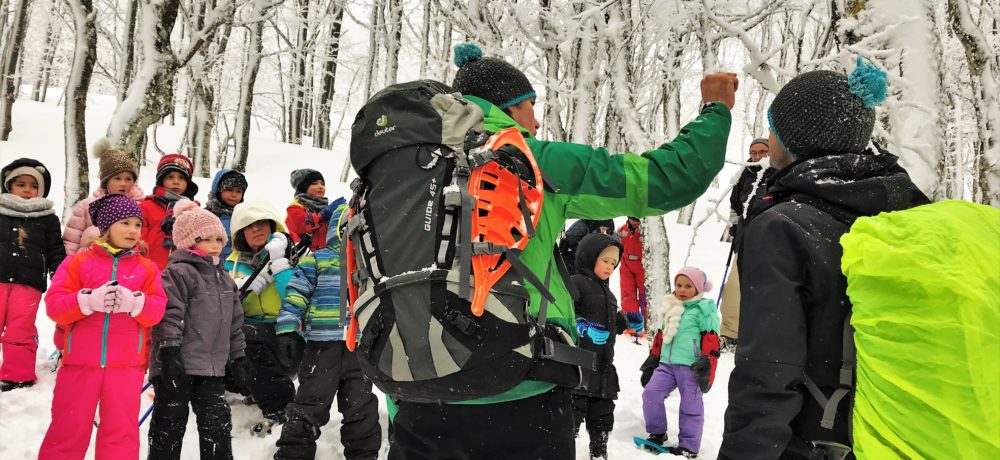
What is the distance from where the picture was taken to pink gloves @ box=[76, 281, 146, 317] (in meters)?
3.69

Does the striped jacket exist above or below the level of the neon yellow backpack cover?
below

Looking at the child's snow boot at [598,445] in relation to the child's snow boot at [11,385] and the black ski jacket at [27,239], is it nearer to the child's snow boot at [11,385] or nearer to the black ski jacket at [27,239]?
the child's snow boot at [11,385]

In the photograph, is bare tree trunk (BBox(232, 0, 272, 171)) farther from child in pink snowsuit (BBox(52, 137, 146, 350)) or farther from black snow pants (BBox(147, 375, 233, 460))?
black snow pants (BBox(147, 375, 233, 460))

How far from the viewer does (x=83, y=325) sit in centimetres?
378

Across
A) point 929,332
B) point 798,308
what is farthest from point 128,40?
point 929,332

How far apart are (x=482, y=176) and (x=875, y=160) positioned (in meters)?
1.15

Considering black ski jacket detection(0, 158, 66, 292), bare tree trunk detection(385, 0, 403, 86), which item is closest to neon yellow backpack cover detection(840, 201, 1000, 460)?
black ski jacket detection(0, 158, 66, 292)

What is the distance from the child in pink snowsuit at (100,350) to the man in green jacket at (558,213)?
2.66m

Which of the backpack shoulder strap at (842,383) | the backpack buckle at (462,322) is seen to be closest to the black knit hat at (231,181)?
the backpack buckle at (462,322)

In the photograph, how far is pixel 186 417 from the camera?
13.1 ft

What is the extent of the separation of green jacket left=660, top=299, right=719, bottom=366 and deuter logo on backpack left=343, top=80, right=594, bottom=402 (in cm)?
357

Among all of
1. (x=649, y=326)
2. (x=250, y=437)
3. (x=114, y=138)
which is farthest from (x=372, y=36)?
(x=250, y=437)

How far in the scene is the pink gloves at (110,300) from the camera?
3686 mm

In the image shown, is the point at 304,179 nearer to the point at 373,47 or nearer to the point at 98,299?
the point at 98,299
